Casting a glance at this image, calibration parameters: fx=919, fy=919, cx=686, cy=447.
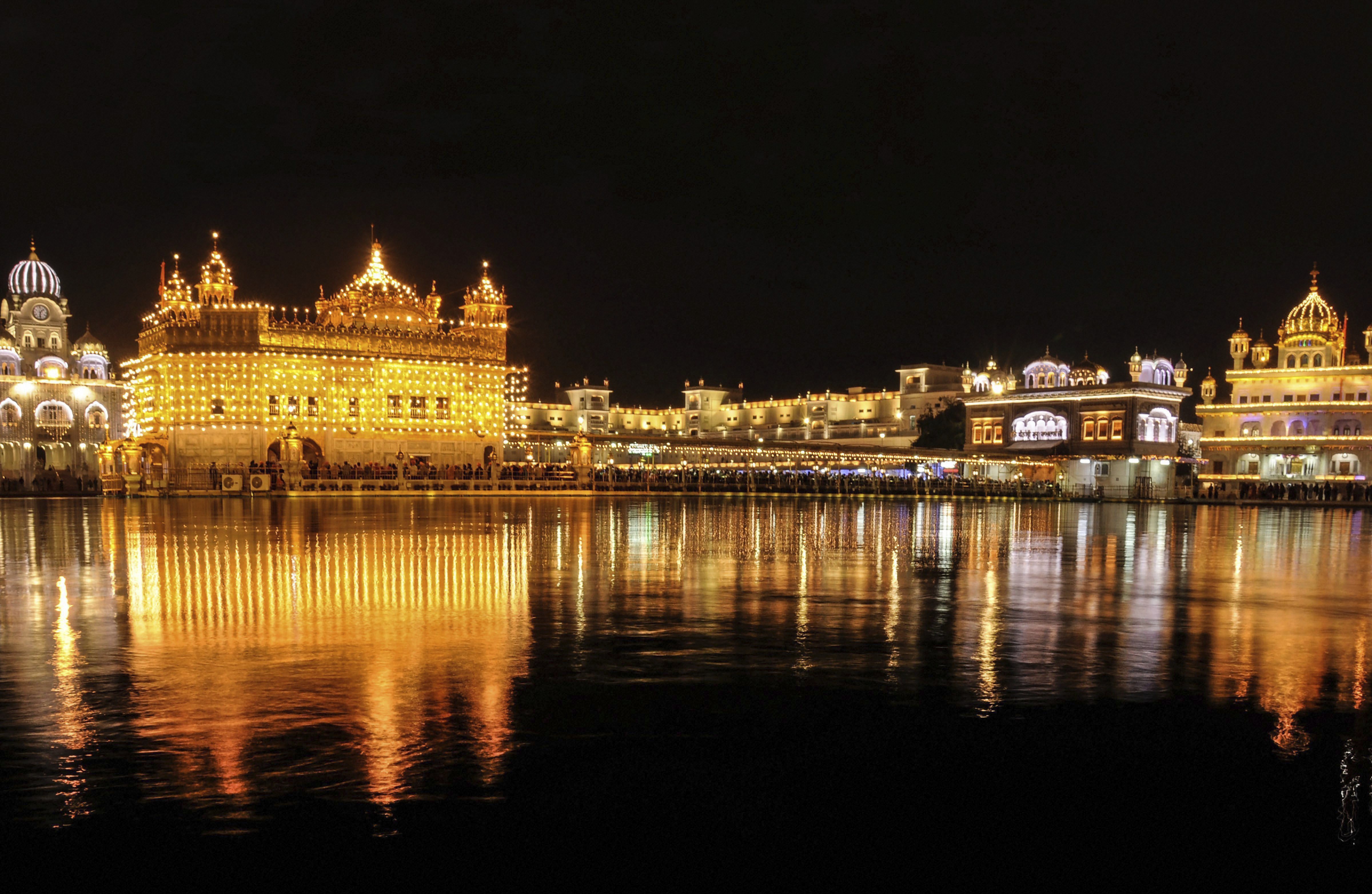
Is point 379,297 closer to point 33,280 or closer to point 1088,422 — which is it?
point 33,280

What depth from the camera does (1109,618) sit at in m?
8.88

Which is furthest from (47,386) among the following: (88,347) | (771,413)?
(771,413)

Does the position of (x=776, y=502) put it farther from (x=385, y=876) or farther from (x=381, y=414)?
(x=385, y=876)

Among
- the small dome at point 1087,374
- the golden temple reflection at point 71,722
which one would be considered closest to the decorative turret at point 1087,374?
the small dome at point 1087,374

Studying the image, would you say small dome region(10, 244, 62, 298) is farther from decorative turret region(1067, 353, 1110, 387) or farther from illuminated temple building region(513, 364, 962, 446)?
decorative turret region(1067, 353, 1110, 387)

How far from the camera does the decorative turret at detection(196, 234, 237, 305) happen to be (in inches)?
1948

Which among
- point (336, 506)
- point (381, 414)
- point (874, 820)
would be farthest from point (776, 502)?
point (874, 820)

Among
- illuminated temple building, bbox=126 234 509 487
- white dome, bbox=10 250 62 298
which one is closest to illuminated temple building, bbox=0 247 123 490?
white dome, bbox=10 250 62 298

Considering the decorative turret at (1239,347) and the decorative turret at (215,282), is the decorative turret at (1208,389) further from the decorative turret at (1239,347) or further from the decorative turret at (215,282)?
the decorative turret at (215,282)

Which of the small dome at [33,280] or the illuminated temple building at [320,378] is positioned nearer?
the illuminated temple building at [320,378]

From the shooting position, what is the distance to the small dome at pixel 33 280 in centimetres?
6531

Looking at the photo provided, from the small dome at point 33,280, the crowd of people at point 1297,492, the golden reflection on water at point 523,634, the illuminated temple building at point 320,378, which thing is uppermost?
the small dome at point 33,280

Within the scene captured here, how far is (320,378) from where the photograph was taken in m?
50.6

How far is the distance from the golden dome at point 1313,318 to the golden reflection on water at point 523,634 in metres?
50.2
